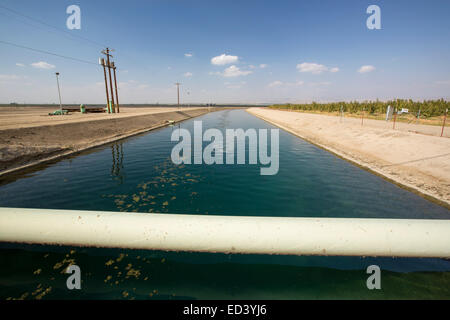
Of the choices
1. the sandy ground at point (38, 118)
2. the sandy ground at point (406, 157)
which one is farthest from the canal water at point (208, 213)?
the sandy ground at point (38, 118)

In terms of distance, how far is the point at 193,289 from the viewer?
3.81m

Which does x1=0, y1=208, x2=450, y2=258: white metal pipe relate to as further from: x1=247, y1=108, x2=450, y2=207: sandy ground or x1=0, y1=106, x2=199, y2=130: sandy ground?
x1=0, y1=106, x2=199, y2=130: sandy ground

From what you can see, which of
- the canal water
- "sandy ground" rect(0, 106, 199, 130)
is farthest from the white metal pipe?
"sandy ground" rect(0, 106, 199, 130)

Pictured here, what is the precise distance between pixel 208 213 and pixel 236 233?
3805 millimetres

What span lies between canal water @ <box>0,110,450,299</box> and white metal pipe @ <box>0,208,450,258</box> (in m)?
1.40

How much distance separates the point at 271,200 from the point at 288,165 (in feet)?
18.6

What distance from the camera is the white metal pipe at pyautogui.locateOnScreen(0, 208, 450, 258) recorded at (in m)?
2.86

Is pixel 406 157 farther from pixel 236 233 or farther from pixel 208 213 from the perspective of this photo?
pixel 236 233

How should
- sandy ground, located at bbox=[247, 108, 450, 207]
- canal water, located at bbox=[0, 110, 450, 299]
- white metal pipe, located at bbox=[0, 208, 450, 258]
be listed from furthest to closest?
sandy ground, located at bbox=[247, 108, 450, 207]
canal water, located at bbox=[0, 110, 450, 299]
white metal pipe, located at bbox=[0, 208, 450, 258]

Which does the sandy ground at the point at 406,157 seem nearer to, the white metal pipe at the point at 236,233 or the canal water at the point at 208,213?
the canal water at the point at 208,213

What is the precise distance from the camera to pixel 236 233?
2930 mm

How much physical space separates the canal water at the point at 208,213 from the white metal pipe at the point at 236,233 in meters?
1.40
